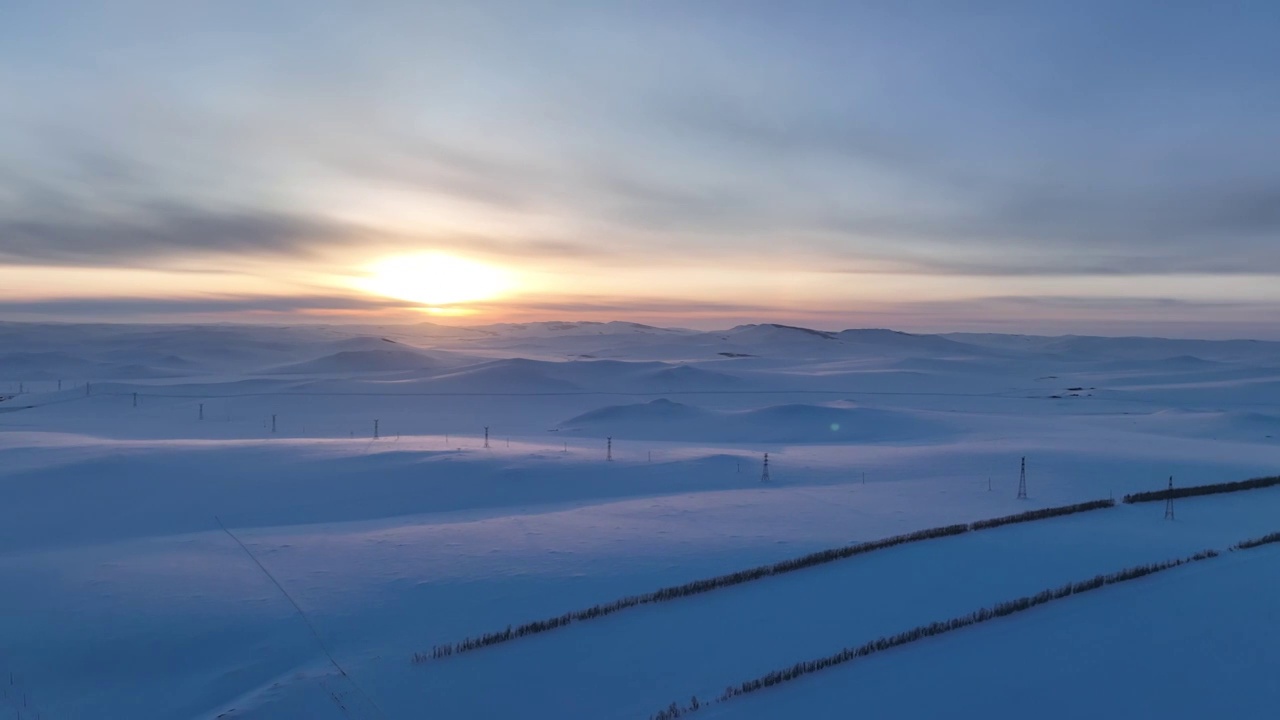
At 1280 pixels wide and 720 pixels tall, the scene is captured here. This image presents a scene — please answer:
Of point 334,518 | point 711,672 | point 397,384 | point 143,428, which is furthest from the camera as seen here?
point 397,384

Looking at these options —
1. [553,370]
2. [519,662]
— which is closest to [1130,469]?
[519,662]

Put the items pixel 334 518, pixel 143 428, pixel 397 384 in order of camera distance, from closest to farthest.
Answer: pixel 334 518 < pixel 143 428 < pixel 397 384

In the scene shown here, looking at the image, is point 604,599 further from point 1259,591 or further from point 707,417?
point 707,417

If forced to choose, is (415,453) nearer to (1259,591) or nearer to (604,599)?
(604,599)

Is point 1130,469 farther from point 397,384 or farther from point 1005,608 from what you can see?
point 397,384

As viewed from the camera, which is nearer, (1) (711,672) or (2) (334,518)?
(1) (711,672)

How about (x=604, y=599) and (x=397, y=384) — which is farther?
(x=397, y=384)

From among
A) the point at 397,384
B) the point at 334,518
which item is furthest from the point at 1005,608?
the point at 397,384

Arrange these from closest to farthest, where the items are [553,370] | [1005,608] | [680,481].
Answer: [1005,608], [680,481], [553,370]

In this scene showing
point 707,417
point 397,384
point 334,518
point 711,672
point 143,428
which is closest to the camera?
point 711,672
